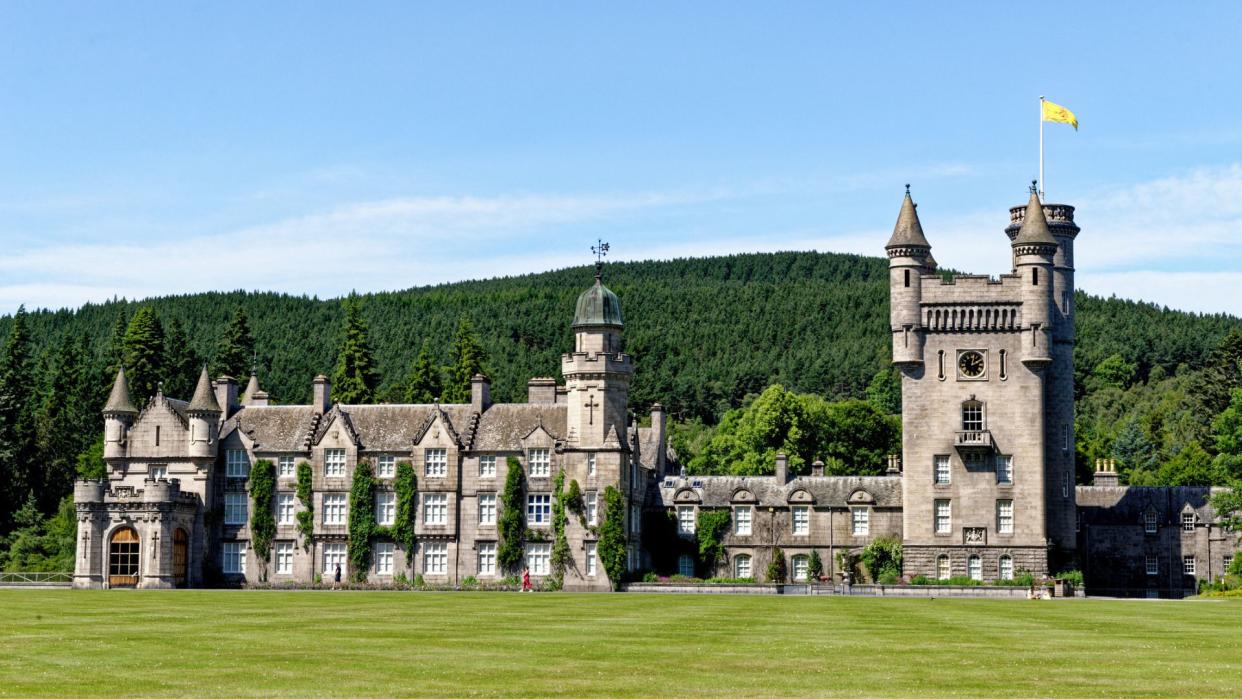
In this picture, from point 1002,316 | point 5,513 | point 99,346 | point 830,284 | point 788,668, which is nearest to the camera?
point 788,668

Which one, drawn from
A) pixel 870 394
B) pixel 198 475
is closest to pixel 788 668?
pixel 198 475

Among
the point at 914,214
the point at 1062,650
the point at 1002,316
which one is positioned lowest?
the point at 1062,650

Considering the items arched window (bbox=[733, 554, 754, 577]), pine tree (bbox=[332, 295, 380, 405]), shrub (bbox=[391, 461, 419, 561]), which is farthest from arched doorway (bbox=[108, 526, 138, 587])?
pine tree (bbox=[332, 295, 380, 405])

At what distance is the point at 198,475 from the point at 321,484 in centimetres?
556

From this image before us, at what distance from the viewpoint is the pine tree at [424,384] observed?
317ft

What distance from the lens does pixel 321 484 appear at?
75.4 meters

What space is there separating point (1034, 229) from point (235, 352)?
49792 mm

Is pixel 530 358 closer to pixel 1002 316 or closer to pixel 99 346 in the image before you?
pixel 99 346

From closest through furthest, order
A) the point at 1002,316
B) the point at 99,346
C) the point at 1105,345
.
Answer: the point at 1002,316
the point at 1105,345
the point at 99,346

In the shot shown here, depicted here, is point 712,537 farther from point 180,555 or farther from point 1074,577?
point 180,555

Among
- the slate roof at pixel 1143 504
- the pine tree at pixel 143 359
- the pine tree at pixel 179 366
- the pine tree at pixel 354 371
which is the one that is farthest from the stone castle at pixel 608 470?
the pine tree at pixel 354 371

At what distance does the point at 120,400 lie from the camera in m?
77.2

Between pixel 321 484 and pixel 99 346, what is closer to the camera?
pixel 321 484

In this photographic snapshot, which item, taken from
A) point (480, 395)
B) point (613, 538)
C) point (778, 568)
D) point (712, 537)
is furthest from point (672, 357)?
point (613, 538)
